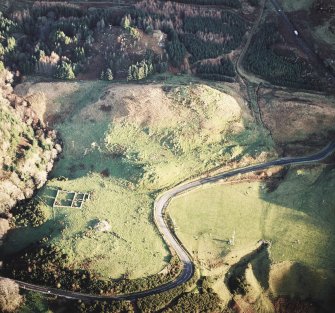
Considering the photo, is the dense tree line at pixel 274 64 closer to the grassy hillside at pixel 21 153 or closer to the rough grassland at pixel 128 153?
the rough grassland at pixel 128 153

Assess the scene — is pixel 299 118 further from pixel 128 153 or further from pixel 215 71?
pixel 128 153

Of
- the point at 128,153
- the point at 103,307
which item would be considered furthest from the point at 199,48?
the point at 103,307

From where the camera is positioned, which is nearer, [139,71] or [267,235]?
[267,235]

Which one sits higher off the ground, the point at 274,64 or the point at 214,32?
the point at 214,32

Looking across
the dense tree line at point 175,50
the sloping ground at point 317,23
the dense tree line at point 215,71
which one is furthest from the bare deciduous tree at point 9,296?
the sloping ground at point 317,23

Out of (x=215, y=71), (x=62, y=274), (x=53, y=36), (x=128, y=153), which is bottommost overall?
(x=62, y=274)

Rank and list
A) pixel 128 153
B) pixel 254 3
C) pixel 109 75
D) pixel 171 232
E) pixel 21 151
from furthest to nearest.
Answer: pixel 254 3 → pixel 109 75 → pixel 128 153 → pixel 21 151 → pixel 171 232

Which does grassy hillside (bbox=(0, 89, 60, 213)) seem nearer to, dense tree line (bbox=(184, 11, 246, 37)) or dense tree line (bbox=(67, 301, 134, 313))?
dense tree line (bbox=(67, 301, 134, 313))
